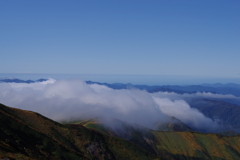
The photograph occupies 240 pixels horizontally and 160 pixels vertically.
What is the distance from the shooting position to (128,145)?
183625 millimetres

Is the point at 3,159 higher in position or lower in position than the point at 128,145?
higher

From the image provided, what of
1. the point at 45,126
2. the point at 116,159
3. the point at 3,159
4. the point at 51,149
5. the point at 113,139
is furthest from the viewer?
the point at 113,139

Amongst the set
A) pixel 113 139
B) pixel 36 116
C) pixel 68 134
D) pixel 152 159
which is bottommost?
pixel 152 159

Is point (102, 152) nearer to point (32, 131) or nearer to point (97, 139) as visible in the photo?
point (97, 139)

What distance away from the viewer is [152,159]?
181 metres

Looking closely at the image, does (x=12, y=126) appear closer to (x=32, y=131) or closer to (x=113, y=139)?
(x=32, y=131)

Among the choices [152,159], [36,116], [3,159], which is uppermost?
[3,159]

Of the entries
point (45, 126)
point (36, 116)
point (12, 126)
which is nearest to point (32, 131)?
point (12, 126)

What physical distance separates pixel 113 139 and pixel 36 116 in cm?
6952

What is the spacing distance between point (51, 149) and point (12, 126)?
24.1 m

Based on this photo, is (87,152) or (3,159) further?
(87,152)

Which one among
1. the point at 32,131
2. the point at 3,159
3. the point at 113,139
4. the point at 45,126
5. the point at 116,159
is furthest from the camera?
the point at 113,139

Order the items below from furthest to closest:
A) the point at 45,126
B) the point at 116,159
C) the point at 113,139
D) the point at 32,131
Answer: the point at 113,139 < the point at 116,159 < the point at 45,126 < the point at 32,131

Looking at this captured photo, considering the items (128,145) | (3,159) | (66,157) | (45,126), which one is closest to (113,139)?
(128,145)
